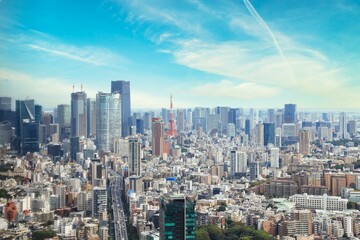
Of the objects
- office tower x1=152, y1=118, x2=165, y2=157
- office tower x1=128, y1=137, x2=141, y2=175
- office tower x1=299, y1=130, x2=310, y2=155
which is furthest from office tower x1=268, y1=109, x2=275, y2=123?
office tower x1=128, y1=137, x2=141, y2=175

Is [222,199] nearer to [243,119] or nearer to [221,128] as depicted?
[243,119]

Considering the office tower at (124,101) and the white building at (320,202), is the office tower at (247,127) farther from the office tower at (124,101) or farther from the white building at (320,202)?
the white building at (320,202)

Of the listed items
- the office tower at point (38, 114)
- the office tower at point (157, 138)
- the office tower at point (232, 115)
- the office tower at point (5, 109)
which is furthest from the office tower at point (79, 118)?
the office tower at point (232, 115)

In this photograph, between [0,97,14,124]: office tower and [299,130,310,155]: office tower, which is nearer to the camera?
[0,97,14,124]: office tower

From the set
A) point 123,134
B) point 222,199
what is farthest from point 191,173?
point 123,134

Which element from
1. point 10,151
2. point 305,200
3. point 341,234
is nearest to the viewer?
point 341,234

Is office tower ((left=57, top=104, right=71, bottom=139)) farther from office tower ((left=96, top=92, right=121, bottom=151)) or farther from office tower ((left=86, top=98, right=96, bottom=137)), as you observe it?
office tower ((left=96, top=92, right=121, bottom=151))

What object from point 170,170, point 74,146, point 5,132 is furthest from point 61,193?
point 170,170
